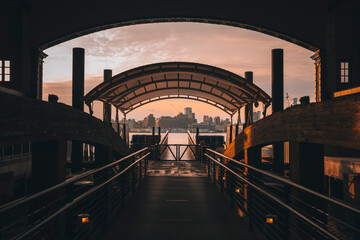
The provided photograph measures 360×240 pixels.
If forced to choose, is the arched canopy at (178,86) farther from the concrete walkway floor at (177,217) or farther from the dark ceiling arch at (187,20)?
the concrete walkway floor at (177,217)

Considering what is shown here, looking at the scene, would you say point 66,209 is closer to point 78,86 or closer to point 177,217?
point 177,217

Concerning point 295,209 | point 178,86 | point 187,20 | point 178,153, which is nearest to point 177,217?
point 295,209

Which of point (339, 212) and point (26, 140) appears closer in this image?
point (26, 140)

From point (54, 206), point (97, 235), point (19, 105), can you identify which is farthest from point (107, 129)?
point (97, 235)

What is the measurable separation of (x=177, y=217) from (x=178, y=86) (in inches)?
467

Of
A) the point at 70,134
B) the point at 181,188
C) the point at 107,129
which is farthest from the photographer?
the point at 107,129

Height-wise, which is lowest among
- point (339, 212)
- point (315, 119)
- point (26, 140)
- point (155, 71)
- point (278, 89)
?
point (339, 212)

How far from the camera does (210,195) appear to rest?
6.30 meters

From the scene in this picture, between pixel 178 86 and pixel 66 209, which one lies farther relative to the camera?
pixel 178 86

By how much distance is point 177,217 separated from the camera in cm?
473

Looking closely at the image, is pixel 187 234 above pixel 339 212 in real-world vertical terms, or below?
above

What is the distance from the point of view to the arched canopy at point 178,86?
447 inches

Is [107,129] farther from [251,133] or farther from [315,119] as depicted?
[315,119]

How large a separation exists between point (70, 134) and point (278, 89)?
1041 centimetres
